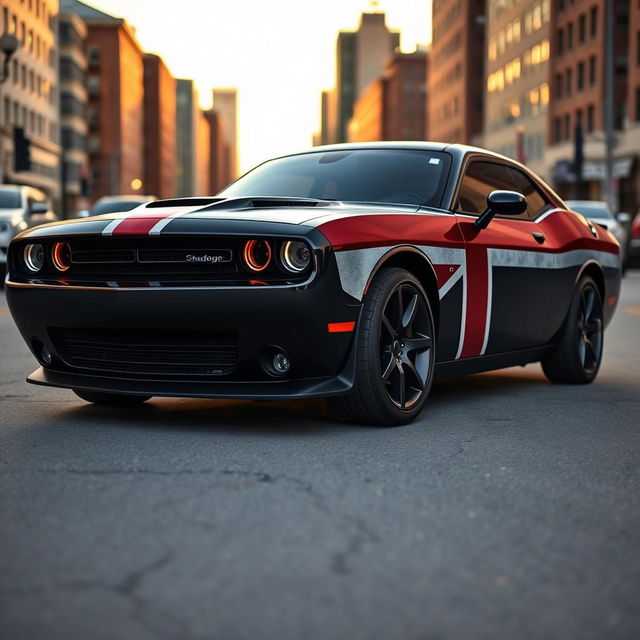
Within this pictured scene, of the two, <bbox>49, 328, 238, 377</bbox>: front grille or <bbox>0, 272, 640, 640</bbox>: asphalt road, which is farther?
<bbox>49, 328, 238, 377</bbox>: front grille

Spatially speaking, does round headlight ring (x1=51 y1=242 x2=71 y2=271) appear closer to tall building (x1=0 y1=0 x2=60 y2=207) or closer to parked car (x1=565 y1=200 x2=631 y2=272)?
parked car (x1=565 y1=200 x2=631 y2=272)

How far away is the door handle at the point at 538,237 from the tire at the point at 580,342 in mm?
599

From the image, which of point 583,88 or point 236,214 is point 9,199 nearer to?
point 236,214

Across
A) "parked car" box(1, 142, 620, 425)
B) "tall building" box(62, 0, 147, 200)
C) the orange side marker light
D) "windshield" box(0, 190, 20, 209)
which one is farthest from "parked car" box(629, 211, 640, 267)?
"tall building" box(62, 0, 147, 200)

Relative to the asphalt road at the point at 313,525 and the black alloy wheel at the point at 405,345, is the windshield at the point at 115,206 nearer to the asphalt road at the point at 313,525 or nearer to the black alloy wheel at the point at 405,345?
the asphalt road at the point at 313,525

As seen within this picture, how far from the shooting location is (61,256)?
538 cm

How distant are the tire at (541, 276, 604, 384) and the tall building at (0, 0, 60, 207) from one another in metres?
53.2

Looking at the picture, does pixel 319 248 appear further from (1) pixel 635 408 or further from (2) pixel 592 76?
(2) pixel 592 76

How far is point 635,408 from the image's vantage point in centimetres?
624

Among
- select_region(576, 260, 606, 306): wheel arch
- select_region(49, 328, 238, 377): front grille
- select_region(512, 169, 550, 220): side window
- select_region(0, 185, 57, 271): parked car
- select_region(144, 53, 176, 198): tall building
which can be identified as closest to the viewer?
select_region(49, 328, 238, 377): front grille

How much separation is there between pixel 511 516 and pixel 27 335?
2834mm

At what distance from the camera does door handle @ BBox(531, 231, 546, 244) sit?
22.3 feet

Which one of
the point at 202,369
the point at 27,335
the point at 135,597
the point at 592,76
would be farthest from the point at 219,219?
the point at 592,76

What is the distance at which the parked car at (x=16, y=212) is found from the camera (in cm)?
1956
